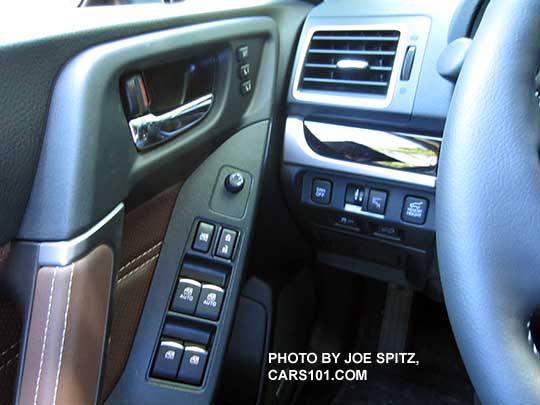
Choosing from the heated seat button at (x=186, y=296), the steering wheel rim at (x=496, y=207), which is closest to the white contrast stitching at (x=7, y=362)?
the heated seat button at (x=186, y=296)

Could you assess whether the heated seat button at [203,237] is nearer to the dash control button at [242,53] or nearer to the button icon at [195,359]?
the button icon at [195,359]

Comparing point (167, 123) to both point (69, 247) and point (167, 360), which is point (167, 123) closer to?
point (69, 247)

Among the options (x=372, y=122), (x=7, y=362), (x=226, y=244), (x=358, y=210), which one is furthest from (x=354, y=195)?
(x=7, y=362)

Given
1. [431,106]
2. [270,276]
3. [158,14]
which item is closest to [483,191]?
[431,106]

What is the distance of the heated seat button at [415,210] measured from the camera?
99 centimetres

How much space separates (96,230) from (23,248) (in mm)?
81

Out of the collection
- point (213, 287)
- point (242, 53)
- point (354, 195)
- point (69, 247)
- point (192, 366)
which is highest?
point (242, 53)

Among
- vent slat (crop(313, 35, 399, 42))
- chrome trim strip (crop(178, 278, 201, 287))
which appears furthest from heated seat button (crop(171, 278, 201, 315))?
vent slat (crop(313, 35, 399, 42))

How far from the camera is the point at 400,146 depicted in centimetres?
98

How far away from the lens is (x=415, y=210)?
39.3 inches

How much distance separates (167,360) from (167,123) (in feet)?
1.27

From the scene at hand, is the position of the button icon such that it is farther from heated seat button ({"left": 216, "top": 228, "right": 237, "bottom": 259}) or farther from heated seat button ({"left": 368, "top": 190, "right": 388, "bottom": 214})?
heated seat button ({"left": 368, "top": 190, "right": 388, "bottom": 214})

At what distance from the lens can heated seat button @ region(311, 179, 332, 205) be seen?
108 cm

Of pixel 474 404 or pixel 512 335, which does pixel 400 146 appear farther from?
pixel 474 404
